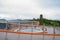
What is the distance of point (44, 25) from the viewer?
551 cm

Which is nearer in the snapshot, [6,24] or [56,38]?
[56,38]

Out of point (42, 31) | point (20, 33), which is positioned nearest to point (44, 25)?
point (42, 31)

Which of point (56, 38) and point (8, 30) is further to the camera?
point (8, 30)

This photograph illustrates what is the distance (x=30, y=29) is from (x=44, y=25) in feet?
1.91

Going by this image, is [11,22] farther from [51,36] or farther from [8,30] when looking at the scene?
[51,36]

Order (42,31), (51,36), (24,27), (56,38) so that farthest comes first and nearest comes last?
(24,27) < (42,31) < (51,36) < (56,38)

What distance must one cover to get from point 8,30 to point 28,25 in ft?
2.55

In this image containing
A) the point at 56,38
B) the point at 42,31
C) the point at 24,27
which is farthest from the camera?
the point at 24,27

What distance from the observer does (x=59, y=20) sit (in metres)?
5.53

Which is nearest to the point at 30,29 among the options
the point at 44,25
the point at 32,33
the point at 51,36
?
the point at 32,33

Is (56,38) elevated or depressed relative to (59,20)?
depressed

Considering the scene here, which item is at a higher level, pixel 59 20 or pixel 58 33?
pixel 59 20

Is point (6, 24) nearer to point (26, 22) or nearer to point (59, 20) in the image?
point (26, 22)

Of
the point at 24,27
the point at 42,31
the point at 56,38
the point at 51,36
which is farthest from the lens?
the point at 24,27
